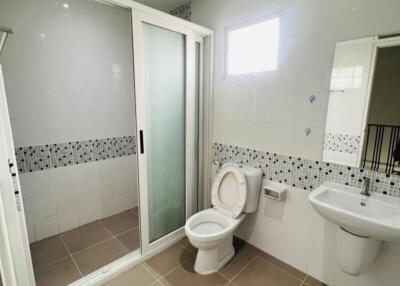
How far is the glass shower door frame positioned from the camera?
165 cm

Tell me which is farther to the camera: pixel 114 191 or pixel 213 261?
pixel 114 191

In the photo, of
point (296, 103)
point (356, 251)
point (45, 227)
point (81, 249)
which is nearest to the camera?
point (356, 251)

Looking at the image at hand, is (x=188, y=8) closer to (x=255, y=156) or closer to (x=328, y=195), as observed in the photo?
(x=255, y=156)

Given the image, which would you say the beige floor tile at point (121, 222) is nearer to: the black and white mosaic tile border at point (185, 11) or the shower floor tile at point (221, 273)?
the shower floor tile at point (221, 273)

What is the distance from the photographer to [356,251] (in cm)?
135

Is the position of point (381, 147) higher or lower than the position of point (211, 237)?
higher

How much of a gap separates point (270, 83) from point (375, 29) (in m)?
0.71

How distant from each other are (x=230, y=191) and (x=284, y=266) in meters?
0.77

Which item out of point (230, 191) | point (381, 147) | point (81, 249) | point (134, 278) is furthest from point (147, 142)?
point (381, 147)

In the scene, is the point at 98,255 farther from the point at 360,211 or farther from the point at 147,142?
the point at 360,211

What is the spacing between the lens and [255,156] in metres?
1.98

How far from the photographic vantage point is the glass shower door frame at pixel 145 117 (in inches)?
65.1

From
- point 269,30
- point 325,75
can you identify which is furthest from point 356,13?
point 269,30

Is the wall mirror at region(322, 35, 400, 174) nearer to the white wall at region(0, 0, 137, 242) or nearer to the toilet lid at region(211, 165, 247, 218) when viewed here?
the toilet lid at region(211, 165, 247, 218)
